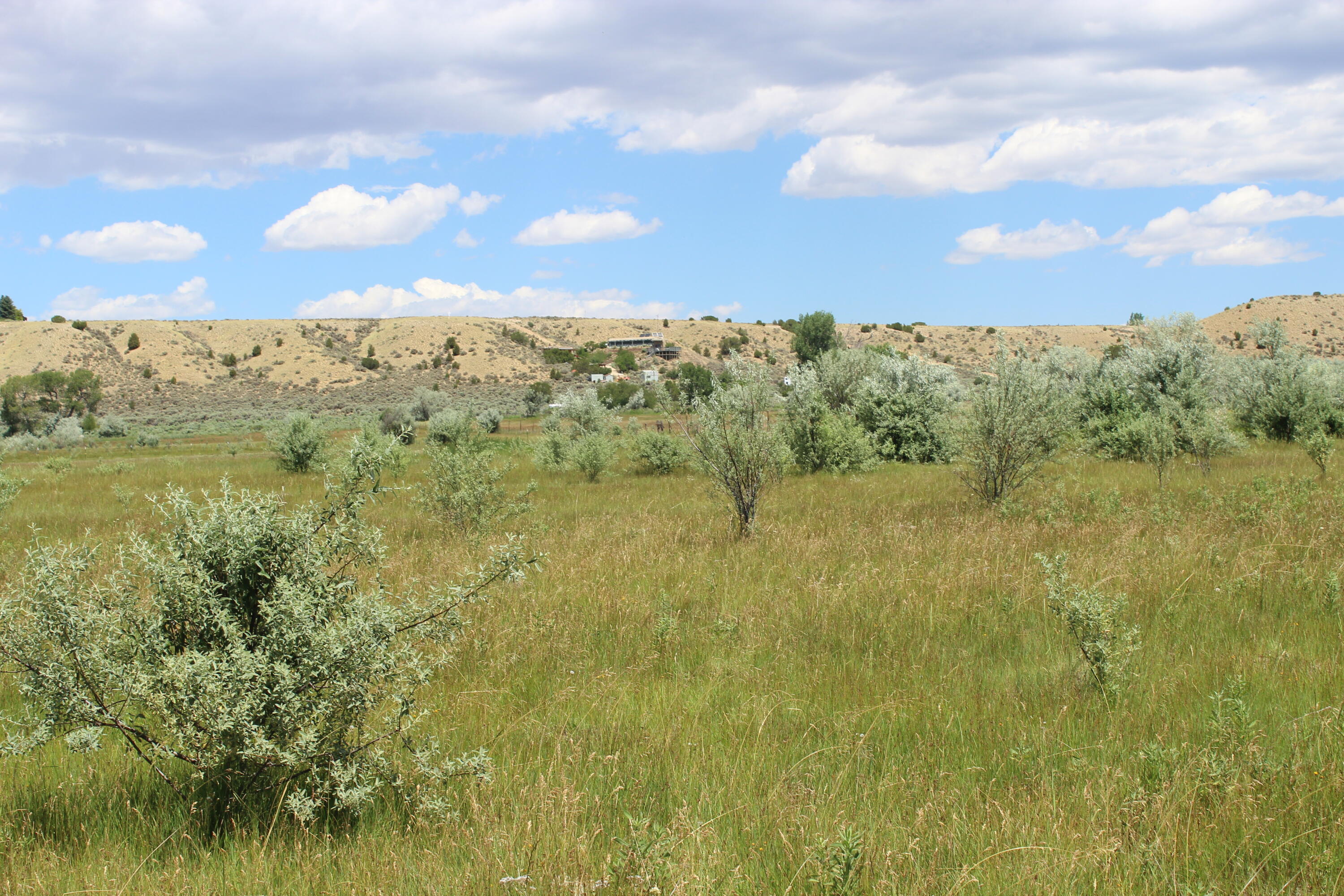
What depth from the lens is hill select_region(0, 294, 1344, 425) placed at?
7281 cm

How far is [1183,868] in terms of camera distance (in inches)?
120

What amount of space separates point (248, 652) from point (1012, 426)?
38.7 ft

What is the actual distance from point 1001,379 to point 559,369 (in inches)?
3052

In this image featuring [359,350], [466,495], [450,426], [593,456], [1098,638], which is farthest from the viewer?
[359,350]

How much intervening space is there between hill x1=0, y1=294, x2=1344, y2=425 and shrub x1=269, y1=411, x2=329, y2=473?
41117 mm

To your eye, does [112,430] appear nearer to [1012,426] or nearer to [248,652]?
[1012,426]

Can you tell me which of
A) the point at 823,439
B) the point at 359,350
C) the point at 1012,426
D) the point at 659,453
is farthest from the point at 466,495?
the point at 359,350

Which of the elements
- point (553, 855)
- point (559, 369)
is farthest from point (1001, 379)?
point (559, 369)

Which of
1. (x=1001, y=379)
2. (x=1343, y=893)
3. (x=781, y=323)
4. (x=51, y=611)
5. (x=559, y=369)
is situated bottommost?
(x=1343, y=893)

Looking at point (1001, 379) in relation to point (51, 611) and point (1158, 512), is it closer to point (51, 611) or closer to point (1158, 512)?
point (1158, 512)

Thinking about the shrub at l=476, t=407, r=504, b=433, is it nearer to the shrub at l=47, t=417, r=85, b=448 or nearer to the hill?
the shrub at l=47, t=417, r=85, b=448

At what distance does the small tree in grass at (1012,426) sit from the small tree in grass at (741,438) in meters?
3.76

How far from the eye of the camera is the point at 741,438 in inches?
435

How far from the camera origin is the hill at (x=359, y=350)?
7281 centimetres
